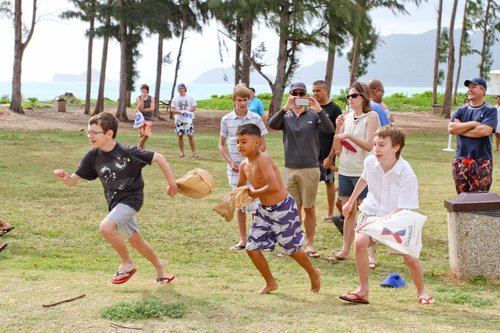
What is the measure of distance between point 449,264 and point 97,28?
1073 inches

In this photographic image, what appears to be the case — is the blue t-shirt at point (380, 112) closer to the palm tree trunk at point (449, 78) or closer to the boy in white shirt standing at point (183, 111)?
the boy in white shirt standing at point (183, 111)

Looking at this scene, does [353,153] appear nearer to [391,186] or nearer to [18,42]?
[391,186]

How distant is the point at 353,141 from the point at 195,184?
1.98m

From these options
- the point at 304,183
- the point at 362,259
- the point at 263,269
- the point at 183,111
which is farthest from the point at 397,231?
the point at 183,111

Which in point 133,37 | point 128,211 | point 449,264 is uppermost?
point 133,37

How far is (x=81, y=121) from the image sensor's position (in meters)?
32.1

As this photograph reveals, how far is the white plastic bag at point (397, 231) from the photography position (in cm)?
587

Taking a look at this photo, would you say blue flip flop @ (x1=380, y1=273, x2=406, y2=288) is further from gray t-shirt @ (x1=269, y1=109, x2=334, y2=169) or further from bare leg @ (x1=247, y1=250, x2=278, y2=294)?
gray t-shirt @ (x1=269, y1=109, x2=334, y2=169)

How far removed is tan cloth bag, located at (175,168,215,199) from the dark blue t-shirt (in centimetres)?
34

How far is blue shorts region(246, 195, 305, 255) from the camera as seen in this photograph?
6.44 m

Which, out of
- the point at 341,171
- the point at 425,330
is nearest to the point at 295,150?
the point at 341,171

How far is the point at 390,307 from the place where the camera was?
5855 millimetres

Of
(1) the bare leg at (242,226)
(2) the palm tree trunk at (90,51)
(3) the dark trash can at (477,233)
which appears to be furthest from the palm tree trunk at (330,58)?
(3) the dark trash can at (477,233)

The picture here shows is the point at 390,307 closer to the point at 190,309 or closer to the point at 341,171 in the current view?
the point at 190,309
